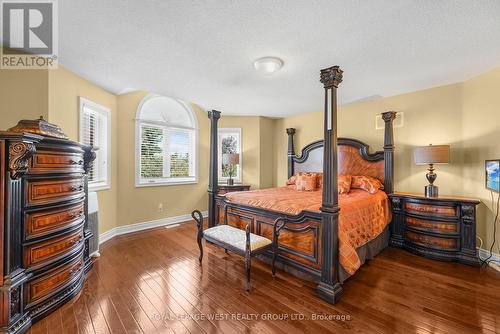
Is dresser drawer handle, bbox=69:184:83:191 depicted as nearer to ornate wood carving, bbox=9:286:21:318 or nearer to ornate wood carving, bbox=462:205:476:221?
ornate wood carving, bbox=9:286:21:318

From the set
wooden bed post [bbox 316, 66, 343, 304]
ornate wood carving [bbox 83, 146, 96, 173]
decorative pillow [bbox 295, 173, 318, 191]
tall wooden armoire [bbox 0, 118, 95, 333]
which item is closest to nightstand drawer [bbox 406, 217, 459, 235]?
decorative pillow [bbox 295, 173, 318, 191]

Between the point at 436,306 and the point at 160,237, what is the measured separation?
12.1 ft

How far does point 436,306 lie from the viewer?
1.96m

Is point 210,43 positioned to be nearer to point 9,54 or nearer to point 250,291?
point 9,54

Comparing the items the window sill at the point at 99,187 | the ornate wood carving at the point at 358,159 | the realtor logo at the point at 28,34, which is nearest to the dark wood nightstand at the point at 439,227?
the ornate wood carving at the point at 358,159

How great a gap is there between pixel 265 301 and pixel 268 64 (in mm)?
2453

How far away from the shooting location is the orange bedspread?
215 centimetres

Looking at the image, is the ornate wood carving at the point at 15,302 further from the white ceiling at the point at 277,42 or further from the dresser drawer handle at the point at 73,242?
the white ceiling at the point at 277,42

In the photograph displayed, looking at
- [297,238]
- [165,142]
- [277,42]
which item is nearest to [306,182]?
[297,238]

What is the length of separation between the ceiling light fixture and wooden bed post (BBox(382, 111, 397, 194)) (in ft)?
7.01

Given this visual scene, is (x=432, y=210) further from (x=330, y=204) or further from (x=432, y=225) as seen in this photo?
(x=330, y=204)

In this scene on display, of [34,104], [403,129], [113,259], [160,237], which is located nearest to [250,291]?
[113,259]

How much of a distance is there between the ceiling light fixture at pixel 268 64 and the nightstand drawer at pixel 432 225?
2.85m

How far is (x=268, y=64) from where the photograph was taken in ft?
8.15
